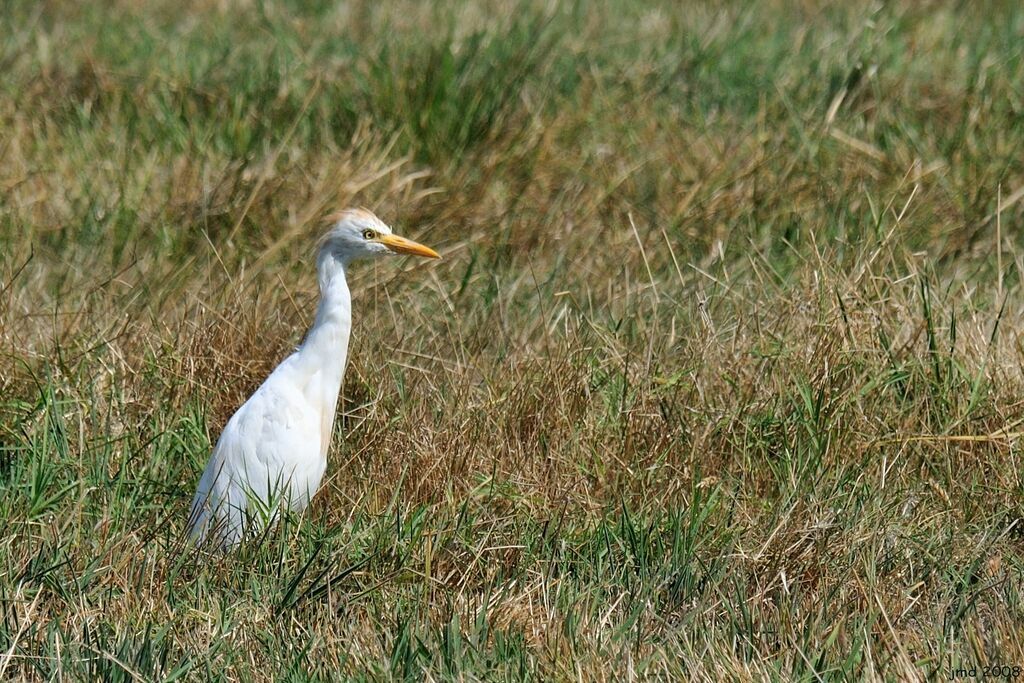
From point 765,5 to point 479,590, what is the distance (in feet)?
15.0

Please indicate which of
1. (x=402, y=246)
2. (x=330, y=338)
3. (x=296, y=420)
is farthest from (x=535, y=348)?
(x=296, y=420)

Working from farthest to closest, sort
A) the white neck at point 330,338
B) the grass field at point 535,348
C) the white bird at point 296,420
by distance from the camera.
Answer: the white neck at point 330,338
the white bird at point 296,420
the grass field at point 535,348

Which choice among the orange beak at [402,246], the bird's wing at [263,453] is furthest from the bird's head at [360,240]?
the bird's wing at [263,453]

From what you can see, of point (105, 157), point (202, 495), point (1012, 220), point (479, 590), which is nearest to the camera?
point (479, 590)

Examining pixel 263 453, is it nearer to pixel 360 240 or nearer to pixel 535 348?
pixel 360 240

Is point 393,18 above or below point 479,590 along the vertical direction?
below

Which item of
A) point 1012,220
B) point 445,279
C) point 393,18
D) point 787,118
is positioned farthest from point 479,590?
point 393,18

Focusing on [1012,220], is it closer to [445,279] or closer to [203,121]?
[445,279]

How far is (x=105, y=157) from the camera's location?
5.29m

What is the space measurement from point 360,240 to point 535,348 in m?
0.58

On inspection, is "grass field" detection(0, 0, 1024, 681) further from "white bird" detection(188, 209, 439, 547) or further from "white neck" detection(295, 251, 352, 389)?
"white neck" detection(295, 251, 352, 389)

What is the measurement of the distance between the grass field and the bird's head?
0.37 metres

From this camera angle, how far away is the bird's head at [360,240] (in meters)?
3.50

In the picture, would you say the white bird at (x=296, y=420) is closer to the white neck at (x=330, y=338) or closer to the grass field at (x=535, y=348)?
the white neck at (x=330, y=338)
